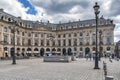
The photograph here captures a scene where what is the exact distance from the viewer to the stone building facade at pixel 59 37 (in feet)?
253

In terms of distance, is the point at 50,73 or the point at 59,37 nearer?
the point at 50,73

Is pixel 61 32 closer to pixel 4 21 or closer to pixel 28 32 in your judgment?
pixel 28 32

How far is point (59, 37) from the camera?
305 feet

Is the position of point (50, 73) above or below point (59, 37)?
below

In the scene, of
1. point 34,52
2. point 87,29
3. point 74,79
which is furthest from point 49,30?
point 74,79

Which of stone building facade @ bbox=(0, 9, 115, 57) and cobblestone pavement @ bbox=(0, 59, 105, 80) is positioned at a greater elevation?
stone building facade @ bbox=(0, 9, 115, 57)

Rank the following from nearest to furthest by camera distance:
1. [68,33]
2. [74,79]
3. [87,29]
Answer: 1. [74,79]
2. [87,29]
3. [68,33]

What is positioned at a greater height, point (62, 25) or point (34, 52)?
point (62, 25)

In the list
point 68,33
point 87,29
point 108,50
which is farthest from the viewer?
point 68,33

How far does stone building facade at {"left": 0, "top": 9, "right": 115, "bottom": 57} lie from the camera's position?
3034 inches

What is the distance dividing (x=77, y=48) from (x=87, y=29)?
1075 centimetres

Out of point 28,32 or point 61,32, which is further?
point 61,32

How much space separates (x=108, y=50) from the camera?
77.8 metres

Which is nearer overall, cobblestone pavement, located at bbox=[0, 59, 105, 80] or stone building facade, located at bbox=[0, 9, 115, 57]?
cobblestone pavement, located at bbox=[0, 59, 105, 80]
